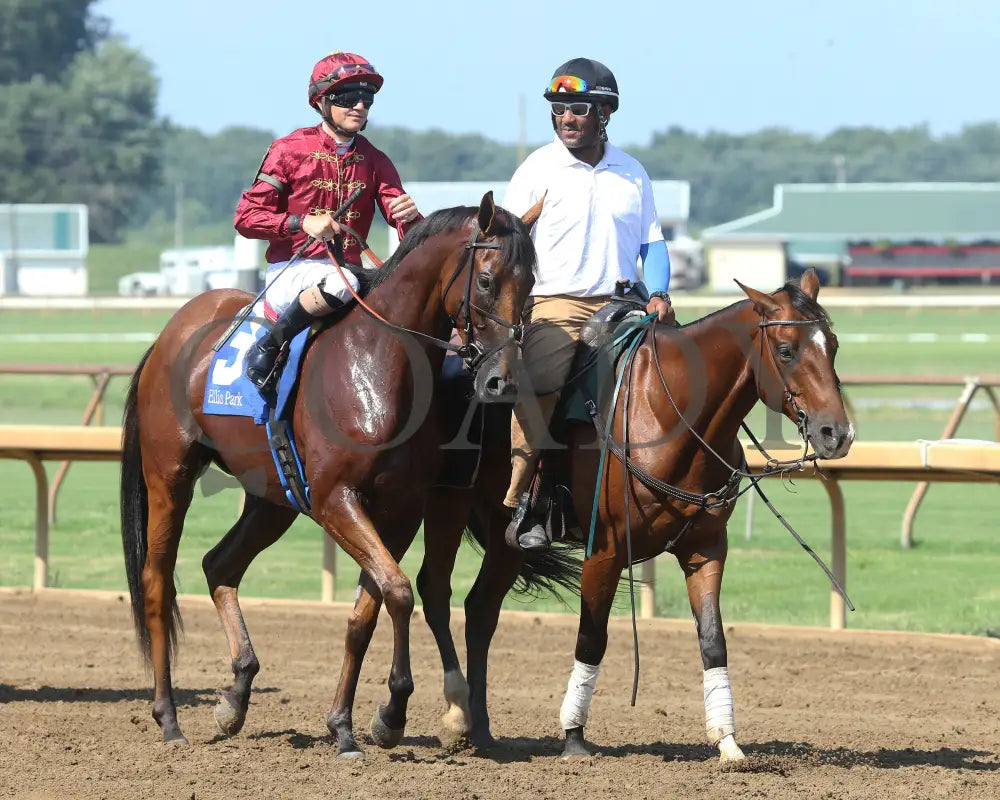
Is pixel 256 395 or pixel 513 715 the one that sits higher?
pixel 256 395

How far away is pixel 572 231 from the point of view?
20.1ft

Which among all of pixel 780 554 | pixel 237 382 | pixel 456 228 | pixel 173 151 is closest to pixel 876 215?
pixel 780 554

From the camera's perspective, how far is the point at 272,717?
6.86 meters

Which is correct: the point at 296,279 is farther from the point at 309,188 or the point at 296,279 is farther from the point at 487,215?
the point at 487,215

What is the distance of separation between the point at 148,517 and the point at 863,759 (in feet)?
10.3

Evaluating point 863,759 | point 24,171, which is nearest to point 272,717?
point 863,759

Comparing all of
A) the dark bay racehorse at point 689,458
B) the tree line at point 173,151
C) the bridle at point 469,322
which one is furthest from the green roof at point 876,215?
the bridle at point 469,322

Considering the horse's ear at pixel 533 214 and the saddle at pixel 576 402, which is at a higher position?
the horse's ear at pixel 533 214

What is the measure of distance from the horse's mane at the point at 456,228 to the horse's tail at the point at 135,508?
4.99 ft

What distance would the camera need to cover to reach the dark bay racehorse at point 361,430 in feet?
18.2

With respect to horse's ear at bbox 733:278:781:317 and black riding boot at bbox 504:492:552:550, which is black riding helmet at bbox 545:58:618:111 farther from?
black riding boot at bbox 504:492:552:550

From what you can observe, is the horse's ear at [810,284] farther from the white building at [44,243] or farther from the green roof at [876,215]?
the white building at [44,243]

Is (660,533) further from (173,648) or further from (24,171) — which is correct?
(24,171)

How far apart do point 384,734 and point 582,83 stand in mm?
2530
